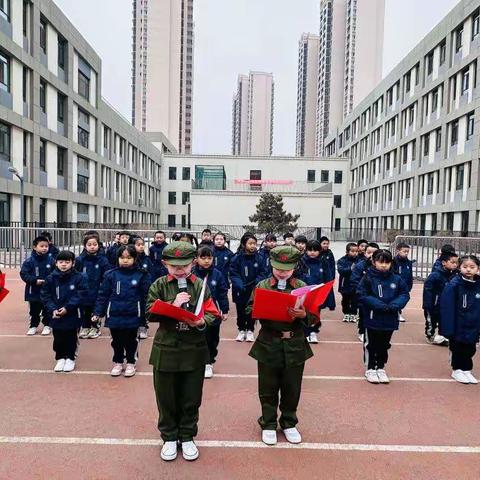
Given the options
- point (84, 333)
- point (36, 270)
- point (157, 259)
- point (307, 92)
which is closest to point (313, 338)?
point (157, 259)

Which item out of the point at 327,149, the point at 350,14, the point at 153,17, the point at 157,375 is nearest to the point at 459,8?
the point at 157,375

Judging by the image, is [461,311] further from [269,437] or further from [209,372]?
[209,372]

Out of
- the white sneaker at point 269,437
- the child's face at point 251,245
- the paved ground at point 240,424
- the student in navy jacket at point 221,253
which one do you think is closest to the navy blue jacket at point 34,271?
the paved ground at point 240,424

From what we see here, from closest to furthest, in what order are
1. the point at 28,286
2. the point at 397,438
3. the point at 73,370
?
1. the point at 397,438
2. the point at 73,370
3. the point at 28,286

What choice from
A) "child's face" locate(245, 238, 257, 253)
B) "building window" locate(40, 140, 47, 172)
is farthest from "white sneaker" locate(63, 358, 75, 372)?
"building window" locate(40, 140, 47, 172)

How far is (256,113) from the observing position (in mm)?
134875

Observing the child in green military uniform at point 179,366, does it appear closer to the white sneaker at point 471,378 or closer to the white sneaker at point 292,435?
the white sneaker at point 292,435

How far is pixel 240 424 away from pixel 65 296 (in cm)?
283

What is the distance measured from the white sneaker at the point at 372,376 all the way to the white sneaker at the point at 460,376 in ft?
3.39

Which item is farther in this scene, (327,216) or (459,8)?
(327,216)

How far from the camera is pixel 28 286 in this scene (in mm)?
6859

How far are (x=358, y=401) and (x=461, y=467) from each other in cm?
132

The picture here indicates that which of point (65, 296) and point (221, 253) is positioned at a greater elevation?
point (221, 253)

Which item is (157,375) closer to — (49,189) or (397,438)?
(397,438)
